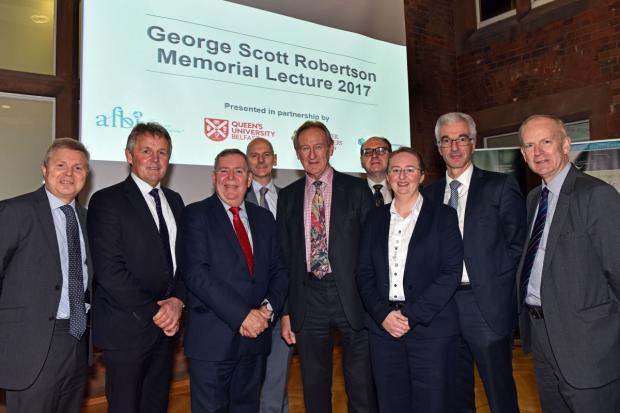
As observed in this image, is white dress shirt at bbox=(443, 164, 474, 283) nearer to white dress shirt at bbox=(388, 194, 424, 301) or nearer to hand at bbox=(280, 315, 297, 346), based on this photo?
white dress shirt at bbox=(388, 194, 424, 301)

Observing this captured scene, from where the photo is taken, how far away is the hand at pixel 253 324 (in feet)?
6.86

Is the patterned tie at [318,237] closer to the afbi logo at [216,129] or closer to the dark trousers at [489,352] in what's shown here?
the dark trousers at [489,352]

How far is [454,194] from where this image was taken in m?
2.48

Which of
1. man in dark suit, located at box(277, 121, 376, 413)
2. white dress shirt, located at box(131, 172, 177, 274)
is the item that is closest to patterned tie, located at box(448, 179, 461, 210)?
man in dark suit, located at box(277, 121, 376, 413)

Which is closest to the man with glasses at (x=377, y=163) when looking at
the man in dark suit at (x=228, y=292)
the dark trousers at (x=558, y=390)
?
the man in dark suit at (x=228, y=292)

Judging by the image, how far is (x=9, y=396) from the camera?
186cm

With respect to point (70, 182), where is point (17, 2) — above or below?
above

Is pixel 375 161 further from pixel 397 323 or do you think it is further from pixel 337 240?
pixel 397 323

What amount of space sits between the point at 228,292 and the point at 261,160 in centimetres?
110

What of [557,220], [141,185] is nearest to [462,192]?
[557,220]

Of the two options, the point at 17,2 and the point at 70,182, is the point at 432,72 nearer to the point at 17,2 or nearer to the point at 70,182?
the point at 17,2

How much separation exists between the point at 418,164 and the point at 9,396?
1970 millimetres

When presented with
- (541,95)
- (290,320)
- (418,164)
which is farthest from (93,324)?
(541,95)

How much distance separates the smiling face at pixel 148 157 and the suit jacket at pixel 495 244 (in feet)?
5.00
